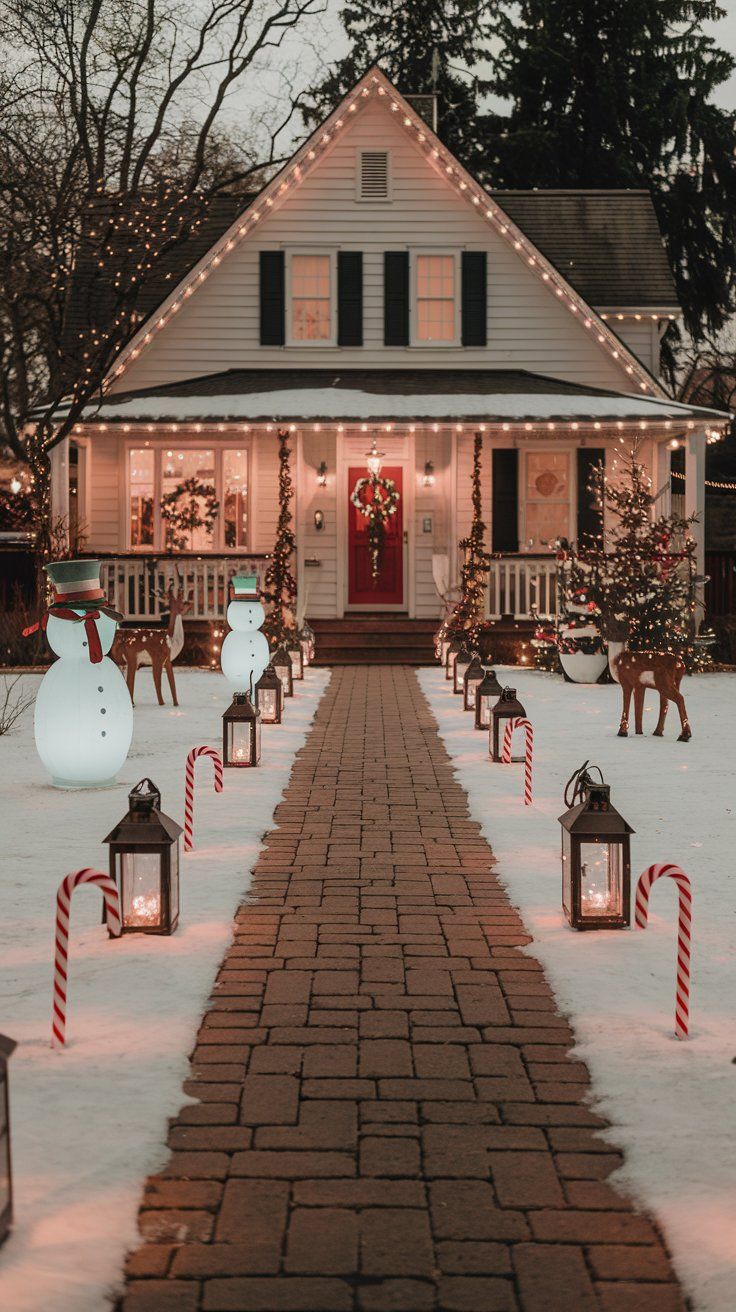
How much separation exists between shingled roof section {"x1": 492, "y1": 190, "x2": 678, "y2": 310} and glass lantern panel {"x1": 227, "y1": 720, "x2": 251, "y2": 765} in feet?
51.2

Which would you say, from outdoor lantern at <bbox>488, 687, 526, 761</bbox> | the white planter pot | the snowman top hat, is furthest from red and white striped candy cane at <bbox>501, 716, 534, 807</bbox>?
the white planter pot

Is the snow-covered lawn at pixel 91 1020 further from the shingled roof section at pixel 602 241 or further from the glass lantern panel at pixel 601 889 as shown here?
the shingled roof section at pixel 602 241

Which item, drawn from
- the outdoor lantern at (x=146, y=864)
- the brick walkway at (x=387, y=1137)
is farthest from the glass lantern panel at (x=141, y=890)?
the brick walkway at (x=387, y=1137)

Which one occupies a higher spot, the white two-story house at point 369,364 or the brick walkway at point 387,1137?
the white two-story house at point 369,364

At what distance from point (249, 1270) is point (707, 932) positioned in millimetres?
3367

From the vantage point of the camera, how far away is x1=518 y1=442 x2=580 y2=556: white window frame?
2245 centimetres

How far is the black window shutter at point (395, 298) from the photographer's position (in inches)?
886

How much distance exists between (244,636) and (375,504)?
24.0 feet

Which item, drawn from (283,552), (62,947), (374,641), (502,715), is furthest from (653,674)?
(283,552)

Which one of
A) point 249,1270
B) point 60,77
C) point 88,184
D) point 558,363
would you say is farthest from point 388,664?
point 249,1270

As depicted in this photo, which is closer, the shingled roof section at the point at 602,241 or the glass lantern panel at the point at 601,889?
the glass lantern panel at the point at 601,889

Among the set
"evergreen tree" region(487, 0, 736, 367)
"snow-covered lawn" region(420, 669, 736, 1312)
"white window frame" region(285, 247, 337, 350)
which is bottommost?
"snow-covered lawn" region(420, 669, 736, 1312)

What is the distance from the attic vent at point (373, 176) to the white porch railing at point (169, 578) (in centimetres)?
636

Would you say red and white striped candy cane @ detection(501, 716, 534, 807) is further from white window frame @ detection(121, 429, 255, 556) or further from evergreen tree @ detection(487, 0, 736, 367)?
evergreen tree @ detection(487, 0, 736, 367)
